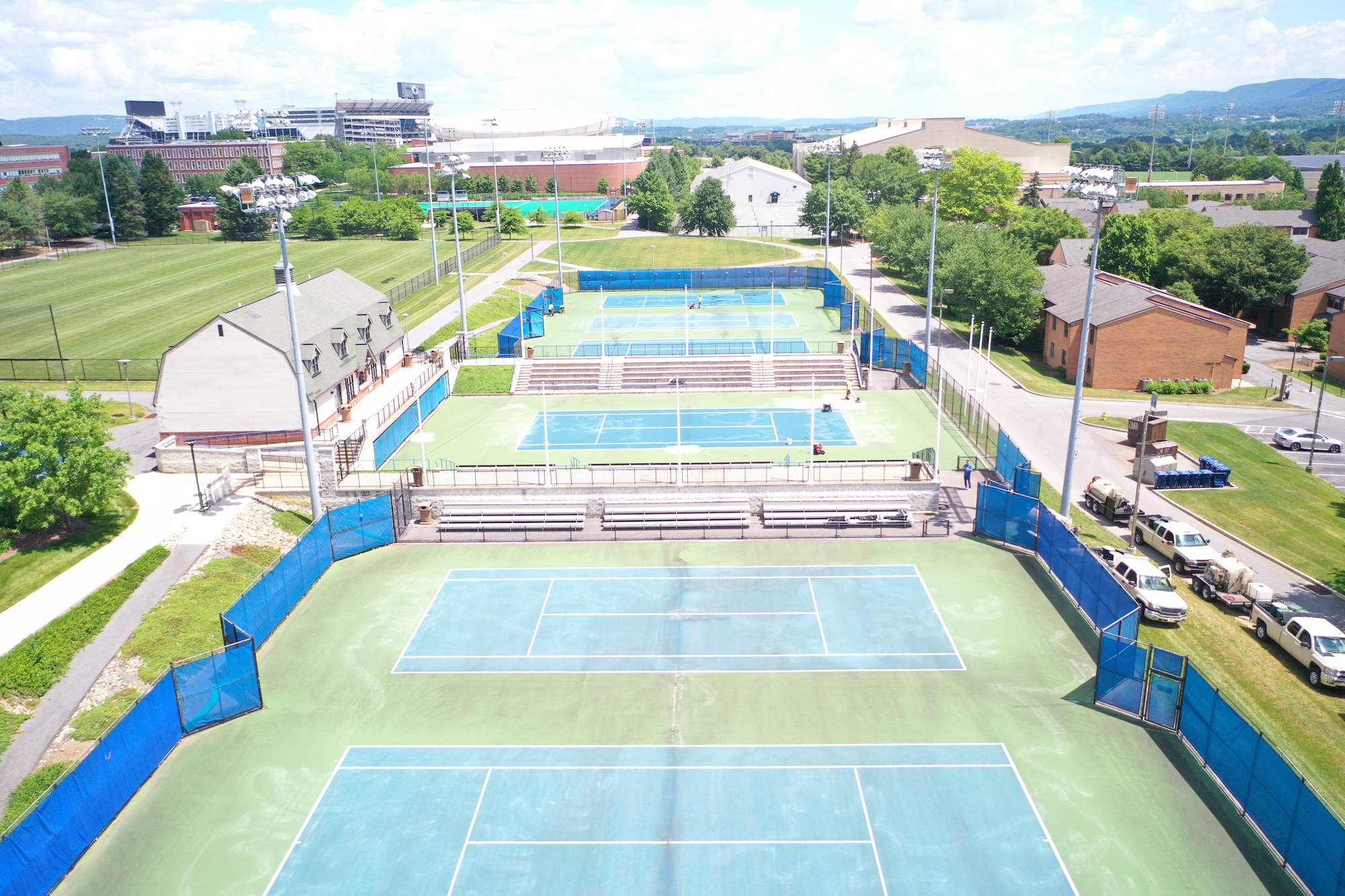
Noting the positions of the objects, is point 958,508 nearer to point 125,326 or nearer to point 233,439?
point 233,439

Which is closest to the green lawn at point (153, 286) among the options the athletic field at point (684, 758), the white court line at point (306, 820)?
the athletic field at point (684, 758)

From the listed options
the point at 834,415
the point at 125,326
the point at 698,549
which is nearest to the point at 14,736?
the point at 698,549

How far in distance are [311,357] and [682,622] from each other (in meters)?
22.3

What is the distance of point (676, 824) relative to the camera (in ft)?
61.5

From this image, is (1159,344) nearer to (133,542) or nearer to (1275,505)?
(1275,505)

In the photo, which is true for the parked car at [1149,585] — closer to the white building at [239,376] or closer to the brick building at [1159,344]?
the brick building at [1159,344]

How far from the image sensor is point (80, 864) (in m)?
17.7

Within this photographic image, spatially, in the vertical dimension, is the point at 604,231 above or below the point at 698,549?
above

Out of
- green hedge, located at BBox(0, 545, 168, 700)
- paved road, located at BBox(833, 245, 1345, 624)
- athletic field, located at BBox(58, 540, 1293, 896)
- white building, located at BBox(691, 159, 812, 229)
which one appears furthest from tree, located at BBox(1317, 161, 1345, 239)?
green hedge, located at BBox(0, 545, 168, 700)

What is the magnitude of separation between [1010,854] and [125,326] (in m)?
70.2

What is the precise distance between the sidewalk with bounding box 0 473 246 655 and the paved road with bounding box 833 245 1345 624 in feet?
108

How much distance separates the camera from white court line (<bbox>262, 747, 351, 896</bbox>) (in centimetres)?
1741

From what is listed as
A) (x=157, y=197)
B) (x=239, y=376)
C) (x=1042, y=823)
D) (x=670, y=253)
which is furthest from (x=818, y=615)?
(x=157, y=197)

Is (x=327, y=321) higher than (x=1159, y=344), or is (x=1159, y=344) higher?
(x=327, y=321)
